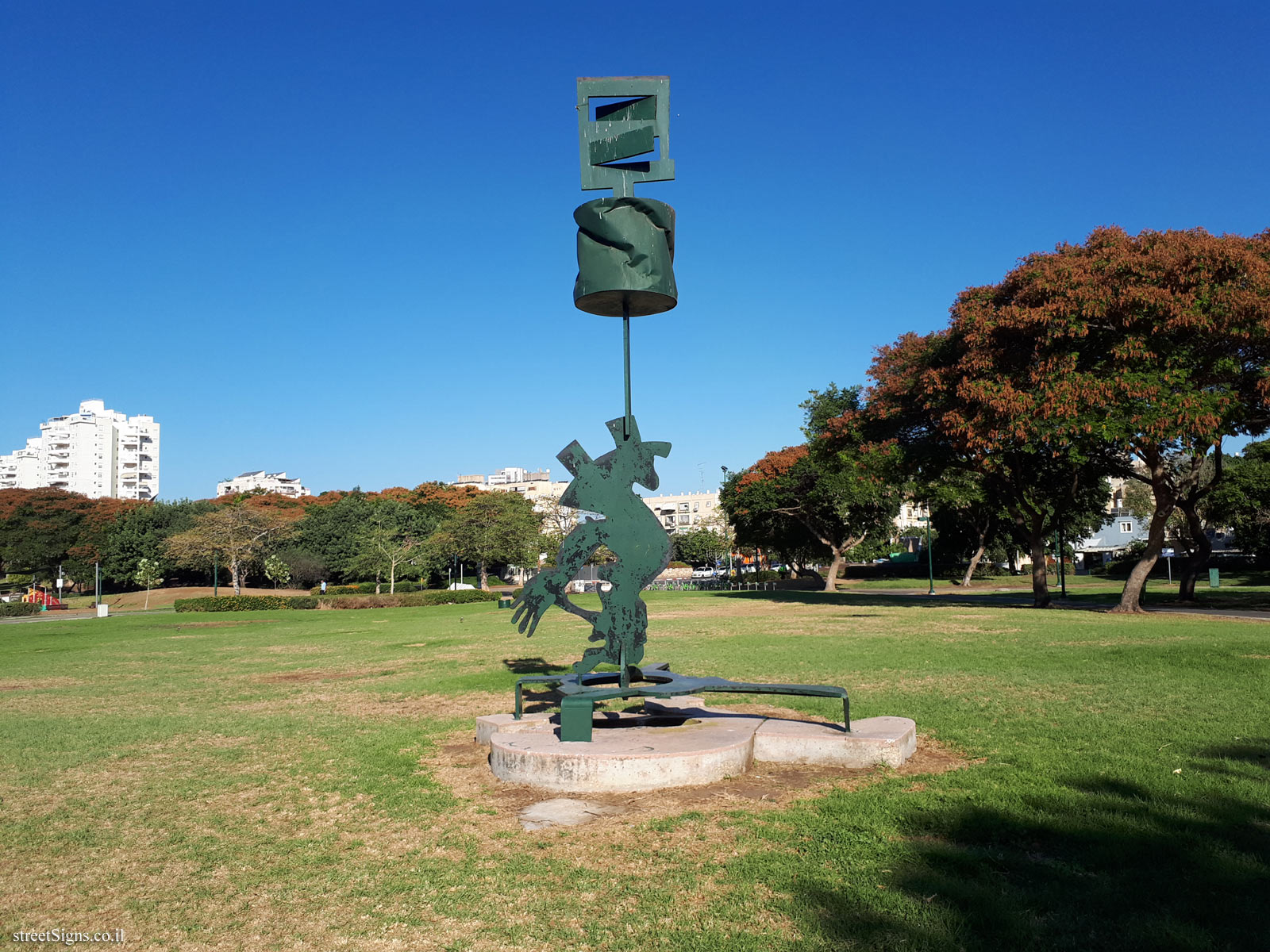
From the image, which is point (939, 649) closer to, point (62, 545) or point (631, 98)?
point (631, 98)

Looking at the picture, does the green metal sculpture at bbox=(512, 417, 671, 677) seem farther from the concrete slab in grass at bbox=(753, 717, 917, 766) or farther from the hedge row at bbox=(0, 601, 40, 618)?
the hedge row at bbox=(0, 601, 40, 618)

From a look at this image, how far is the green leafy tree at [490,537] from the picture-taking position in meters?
56.2

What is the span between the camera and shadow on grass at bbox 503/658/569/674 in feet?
44.0

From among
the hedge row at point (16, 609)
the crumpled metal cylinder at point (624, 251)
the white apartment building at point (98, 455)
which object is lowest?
the hedge row at point (16, 609)

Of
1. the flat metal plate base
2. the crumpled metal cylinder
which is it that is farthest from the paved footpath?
the crumpled metal cylinder

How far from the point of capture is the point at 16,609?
134 feet

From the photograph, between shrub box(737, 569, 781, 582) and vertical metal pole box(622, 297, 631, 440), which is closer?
vertical metal pole box(622, 297, 631, 440)

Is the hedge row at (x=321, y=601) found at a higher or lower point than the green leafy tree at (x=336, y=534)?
lower

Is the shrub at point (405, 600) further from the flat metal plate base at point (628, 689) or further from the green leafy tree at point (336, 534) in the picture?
the flat metal plate base at point (628, 689)

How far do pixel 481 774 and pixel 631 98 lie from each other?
640 centimetres

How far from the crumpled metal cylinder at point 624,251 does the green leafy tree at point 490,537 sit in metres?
47.8

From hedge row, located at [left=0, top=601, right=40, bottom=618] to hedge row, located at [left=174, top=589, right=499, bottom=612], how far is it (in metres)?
7.23

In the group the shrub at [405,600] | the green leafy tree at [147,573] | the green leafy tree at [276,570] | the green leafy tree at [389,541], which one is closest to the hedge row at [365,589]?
the green leafy tree at [389,541]

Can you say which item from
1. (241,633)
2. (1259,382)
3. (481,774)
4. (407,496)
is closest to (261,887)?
(481,774)
